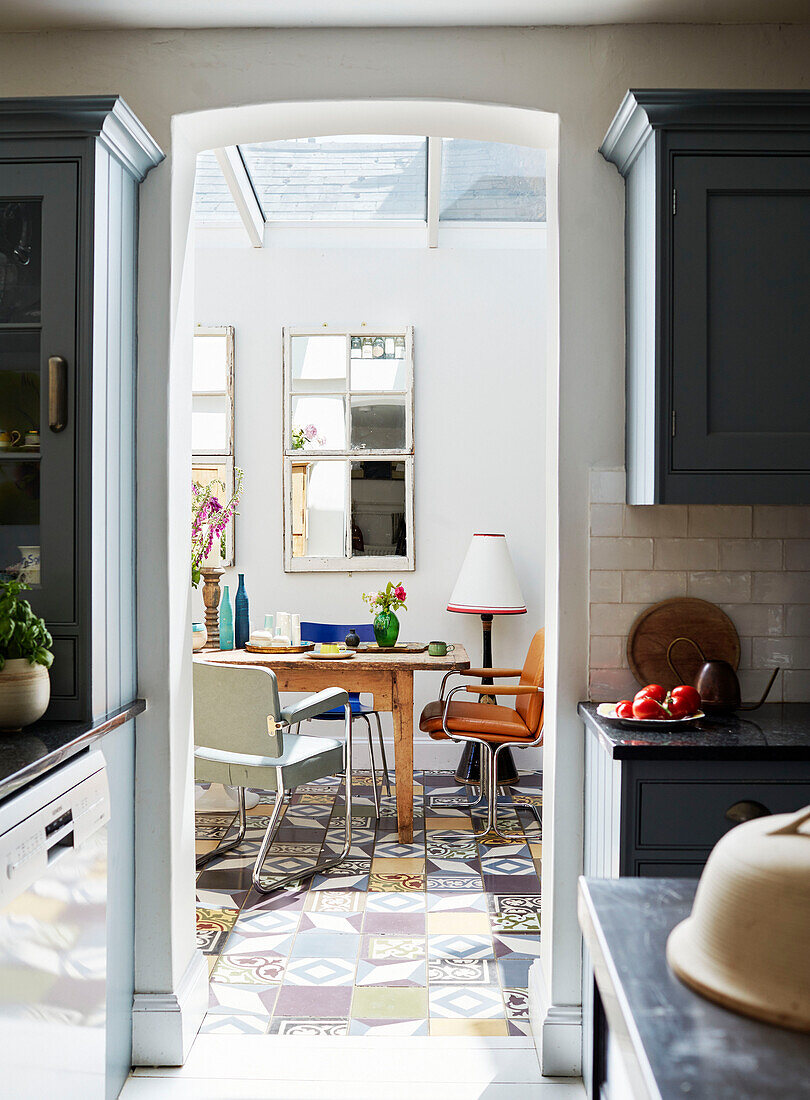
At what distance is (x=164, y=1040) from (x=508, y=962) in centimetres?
117

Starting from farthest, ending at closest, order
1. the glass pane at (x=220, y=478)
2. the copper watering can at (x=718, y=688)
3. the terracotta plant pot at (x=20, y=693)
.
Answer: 1. the glass pane at (x=220, y=478)
2. the copper watering can at (x=718, y=688)
3. the terracotta plant pot at (x=20, y=693)

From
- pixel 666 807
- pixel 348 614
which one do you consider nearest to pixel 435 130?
pixel 666 807

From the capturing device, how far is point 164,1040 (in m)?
2.39

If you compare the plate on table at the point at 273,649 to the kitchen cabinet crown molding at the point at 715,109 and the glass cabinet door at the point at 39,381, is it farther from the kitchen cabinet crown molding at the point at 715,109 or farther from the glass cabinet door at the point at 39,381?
the kitchen cabinet crown molding at the point at 715,109

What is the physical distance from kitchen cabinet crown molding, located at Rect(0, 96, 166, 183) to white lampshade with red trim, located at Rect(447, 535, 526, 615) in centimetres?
324

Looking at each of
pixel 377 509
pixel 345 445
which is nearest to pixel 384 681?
pixel 377 509

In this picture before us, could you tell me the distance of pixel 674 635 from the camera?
2.39m

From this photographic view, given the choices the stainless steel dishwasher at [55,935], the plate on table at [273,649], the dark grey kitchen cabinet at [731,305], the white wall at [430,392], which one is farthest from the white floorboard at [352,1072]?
the white wall at [430,392]

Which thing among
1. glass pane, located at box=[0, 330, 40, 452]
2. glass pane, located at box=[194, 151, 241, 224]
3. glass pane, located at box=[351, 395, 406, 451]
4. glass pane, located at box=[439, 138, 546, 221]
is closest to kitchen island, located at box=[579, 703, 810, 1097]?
glass pane, located at box=[0, 330, 40, 452]

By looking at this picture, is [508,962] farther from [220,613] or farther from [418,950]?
[220,613]

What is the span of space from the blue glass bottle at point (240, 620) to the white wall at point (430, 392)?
0.70m

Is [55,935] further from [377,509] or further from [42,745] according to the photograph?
[377,509]

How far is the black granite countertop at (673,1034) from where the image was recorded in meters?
0.70

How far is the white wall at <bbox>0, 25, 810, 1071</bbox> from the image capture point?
2400 mm
